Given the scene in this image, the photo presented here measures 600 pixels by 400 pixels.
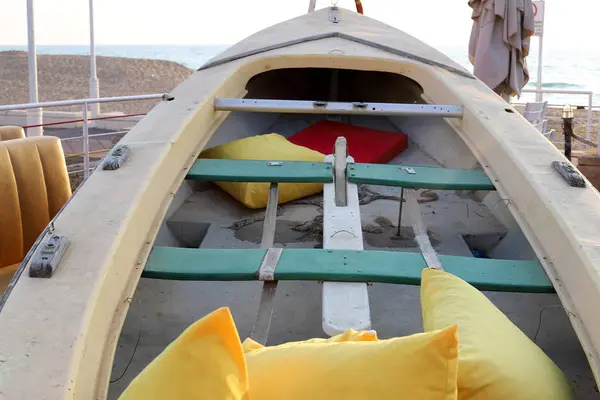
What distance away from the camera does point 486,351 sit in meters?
1.49

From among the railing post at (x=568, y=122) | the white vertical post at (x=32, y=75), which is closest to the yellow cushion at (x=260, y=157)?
the railing post at (x=568, y=122)

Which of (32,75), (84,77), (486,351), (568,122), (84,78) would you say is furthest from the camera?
(84,77)

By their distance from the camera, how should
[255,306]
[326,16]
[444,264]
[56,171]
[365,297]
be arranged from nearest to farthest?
[365,297] → [444,264] → [255,306] → [56,171] → [326,16]

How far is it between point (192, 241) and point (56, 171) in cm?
83

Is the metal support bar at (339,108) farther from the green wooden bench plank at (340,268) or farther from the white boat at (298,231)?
the green wooden bench plank at (340,268)

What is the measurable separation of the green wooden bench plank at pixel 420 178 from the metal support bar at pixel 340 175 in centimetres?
3

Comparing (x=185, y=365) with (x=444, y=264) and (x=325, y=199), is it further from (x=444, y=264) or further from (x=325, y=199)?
(x=325, y=199)

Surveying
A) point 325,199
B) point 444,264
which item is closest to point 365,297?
point 444,264

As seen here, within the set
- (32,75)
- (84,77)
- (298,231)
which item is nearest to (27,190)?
(298,231)

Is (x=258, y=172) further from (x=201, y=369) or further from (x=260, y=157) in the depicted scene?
(x=201, y=369)

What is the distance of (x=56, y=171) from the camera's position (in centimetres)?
313

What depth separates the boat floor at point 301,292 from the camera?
2551 mm

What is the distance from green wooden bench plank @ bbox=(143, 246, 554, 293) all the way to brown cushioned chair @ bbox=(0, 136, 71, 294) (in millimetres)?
985

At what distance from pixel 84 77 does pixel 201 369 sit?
37.2 m
